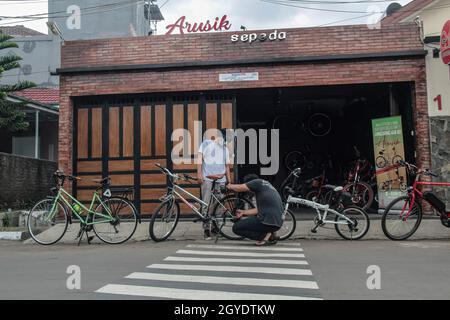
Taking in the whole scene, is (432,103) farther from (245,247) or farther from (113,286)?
(113,286)

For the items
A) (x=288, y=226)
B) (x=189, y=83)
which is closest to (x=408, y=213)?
(x=288, y=226)

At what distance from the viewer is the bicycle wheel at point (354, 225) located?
8.98 meters

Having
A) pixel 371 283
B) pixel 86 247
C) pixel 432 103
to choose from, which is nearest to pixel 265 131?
pixel 432 103

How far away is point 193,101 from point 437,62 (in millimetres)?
5777

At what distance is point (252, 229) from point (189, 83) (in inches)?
185

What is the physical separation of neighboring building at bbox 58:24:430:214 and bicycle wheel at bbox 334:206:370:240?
9.60 ft

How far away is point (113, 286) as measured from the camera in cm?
506

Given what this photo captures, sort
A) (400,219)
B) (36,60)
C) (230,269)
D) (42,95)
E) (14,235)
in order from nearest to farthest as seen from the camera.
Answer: (230,269), (400,219), (14,235), (42,95), (36,60)

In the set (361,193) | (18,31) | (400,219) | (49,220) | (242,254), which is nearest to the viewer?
(242,254)

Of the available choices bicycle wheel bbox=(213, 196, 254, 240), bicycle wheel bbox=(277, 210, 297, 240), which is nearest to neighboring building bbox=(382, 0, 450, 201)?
bicycle wheel bbox=(277, 210, 297, 240)

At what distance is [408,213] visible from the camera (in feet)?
29.0

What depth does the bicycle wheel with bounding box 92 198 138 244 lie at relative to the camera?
29.4 ft

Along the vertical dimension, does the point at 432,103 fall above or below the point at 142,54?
below

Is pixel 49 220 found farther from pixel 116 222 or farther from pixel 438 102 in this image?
pixel 438 102
